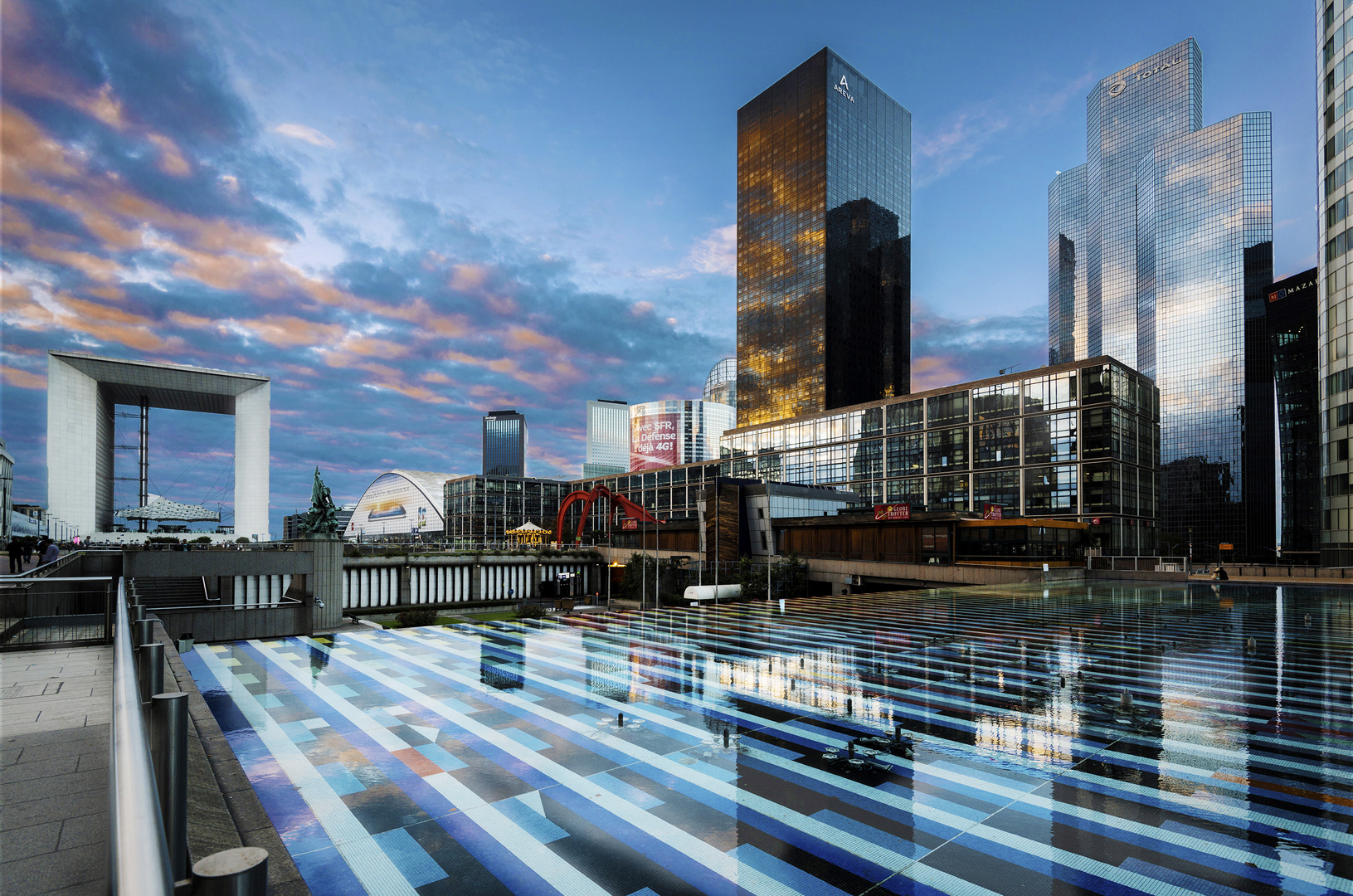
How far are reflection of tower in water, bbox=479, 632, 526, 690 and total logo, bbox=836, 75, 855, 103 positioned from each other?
213 metres

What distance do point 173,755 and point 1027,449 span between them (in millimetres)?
109418

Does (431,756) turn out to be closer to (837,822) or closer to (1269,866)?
(837,822)

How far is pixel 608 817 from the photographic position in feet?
23.8

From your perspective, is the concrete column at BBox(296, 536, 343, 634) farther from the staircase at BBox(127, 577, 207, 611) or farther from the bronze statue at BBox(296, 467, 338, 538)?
the staircase at BBox(127, 577, 207, 611)

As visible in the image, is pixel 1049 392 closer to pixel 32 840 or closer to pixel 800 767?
pixel 800 767

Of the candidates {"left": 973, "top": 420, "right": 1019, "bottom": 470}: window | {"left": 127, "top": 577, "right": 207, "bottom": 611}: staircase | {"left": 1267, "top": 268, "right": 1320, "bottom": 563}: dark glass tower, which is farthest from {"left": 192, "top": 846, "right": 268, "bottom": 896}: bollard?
{"left": 1267, "top": 268, "right": 1320, "bottom": 563}: dark glass tower

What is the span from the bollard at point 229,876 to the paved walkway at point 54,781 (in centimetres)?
418

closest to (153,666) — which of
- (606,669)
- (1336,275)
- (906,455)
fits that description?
(606,669)

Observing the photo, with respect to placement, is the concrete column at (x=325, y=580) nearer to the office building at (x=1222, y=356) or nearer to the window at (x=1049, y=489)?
the window at (x=1049, y=489)

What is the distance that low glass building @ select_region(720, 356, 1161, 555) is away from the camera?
300 ft

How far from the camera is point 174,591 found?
131ft

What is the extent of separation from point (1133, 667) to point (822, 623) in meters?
9.63

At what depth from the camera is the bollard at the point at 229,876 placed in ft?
6.14

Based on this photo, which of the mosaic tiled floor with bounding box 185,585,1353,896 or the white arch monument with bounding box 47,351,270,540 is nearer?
the mosaic tiled floor with bounding box 185,585,1353,896
